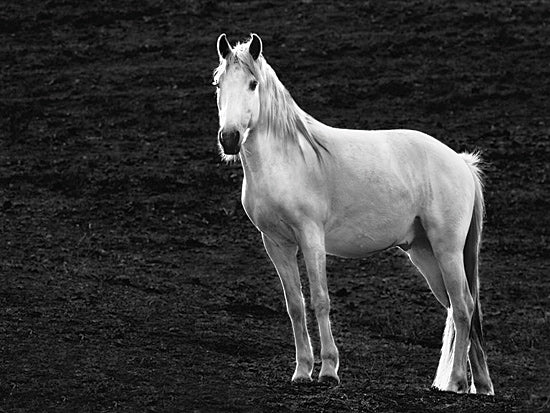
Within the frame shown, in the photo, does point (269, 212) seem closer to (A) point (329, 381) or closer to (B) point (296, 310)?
(B) point (296, 310)

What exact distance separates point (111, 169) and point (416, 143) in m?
9.30

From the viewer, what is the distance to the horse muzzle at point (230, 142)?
23.8 feet

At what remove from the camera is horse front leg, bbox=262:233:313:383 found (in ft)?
25.8

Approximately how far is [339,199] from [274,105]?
876mm

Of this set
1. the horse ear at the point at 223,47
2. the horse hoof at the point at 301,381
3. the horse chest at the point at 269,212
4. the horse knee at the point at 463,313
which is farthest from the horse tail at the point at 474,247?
the horse ear at the point at 223,47

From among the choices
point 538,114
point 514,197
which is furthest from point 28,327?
point 538,114

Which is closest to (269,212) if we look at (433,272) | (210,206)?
(433,272)

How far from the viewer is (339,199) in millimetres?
8039

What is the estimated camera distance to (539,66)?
20.9 meters

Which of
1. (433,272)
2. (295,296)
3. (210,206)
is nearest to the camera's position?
(295,296)

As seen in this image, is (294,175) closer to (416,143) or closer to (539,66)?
A: (416,143)

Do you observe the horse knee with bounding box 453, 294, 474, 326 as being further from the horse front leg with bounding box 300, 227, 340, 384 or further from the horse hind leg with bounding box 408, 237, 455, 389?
the horse front leg with bounding box 300, 227, 340, 384

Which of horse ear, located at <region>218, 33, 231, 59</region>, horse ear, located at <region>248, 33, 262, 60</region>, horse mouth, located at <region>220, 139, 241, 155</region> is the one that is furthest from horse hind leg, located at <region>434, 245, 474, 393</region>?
horse ear, located at <region>218, 33, 231, 59</region>

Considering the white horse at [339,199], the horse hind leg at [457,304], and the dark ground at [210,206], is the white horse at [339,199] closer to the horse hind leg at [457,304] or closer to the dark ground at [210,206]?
the horse hind leg at [457,304]
